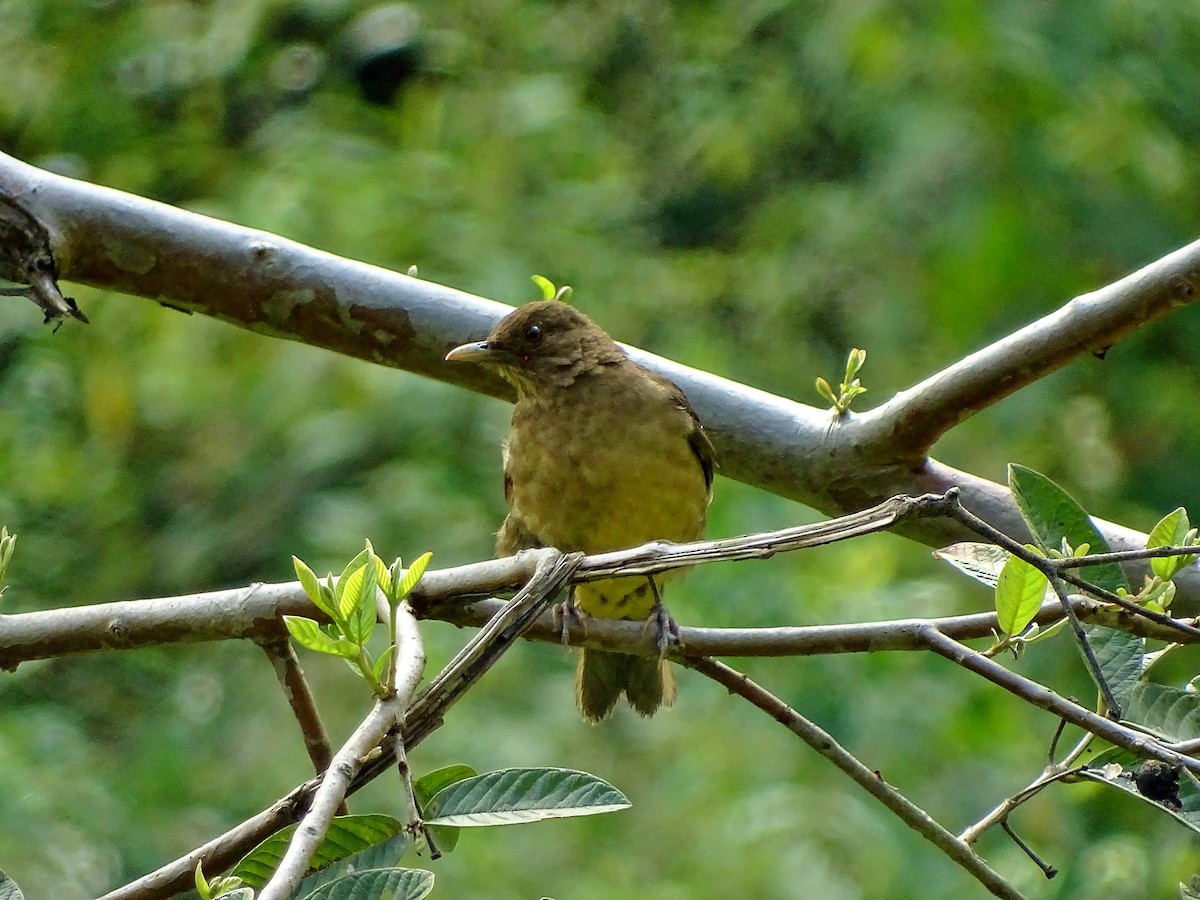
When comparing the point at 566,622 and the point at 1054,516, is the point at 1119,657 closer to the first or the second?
the point at 1054,516

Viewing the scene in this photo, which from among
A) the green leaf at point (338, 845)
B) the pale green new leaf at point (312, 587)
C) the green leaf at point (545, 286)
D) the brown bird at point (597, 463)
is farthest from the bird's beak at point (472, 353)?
the green leaf at point (338, 845)

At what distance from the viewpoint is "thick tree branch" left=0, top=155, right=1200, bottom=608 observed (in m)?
3.05

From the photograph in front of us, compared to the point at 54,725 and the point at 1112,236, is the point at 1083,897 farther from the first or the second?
the point at 54,725

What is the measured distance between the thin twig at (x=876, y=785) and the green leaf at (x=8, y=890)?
110 centimetres

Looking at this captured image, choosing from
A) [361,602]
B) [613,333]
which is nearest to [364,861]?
[361,602]

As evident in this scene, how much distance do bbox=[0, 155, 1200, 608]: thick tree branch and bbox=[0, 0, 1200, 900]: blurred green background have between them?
1975 mm

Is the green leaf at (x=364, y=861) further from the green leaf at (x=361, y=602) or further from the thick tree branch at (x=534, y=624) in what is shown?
the thick tree branch at (x=534, y=624)

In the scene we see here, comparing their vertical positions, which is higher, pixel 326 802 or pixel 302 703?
pixel 326 802

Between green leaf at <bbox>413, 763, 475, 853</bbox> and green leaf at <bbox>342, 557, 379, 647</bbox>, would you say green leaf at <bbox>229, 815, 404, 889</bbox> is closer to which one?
green leaf at <bbox>413, 763, 475, 853</bbox>

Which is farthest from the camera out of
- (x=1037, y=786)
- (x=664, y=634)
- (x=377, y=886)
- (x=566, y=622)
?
(x=566, y=622)

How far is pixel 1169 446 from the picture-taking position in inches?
253

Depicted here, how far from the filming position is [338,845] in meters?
1.73

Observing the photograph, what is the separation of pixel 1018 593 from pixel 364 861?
0.93 m

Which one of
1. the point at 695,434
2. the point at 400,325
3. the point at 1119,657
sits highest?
the point at 400,325
